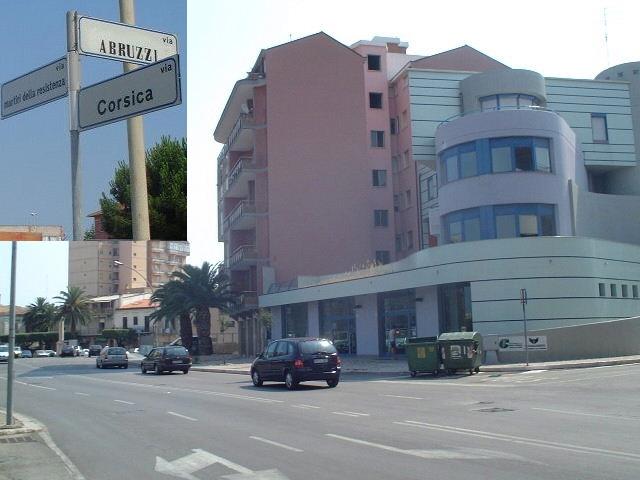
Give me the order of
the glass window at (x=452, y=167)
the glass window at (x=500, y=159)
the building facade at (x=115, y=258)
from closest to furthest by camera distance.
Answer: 1. the building facade at (x=115, y=258)
2. the glass window at (x=500, y=159)
3. the glass window at (x=452, y=167)

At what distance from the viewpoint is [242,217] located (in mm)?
57219

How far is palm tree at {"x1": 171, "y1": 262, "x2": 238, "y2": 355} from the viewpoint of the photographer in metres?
57.1

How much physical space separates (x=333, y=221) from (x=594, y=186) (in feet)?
57.5

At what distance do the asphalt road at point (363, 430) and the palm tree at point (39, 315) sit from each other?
2.04m

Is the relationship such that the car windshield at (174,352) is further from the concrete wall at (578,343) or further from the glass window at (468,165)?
the glass window at (468,165)

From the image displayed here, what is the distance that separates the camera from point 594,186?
2005 inches

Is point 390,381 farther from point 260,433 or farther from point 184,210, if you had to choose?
point 184,210

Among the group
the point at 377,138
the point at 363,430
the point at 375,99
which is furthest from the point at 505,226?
the point at 363,430

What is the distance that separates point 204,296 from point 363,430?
4486 cm

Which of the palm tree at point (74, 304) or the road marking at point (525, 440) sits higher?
the palm tree at point (74, 304)

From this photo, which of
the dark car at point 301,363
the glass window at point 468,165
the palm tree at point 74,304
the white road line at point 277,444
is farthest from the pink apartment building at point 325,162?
the palm tree at point 74,304

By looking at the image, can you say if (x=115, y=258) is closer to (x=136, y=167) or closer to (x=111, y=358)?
(x=136, y=167)

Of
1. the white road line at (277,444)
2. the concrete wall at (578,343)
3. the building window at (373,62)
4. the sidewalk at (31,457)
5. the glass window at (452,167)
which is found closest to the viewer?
the sidewalk at (31,457)

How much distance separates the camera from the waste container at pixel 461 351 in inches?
1144
